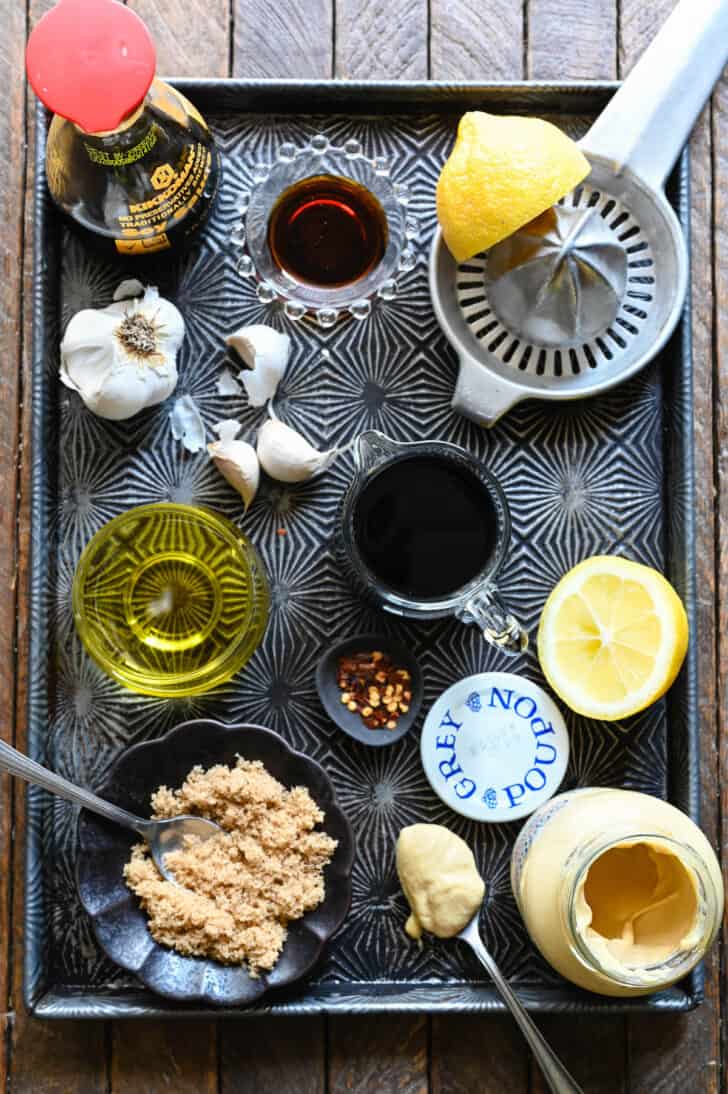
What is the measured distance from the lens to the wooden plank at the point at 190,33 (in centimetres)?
106

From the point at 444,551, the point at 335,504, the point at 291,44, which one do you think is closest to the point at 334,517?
the point at 335,504

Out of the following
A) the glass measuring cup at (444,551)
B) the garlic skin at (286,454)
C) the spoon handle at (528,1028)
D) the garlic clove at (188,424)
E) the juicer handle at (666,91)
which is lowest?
the spoon handle at (528,1028)

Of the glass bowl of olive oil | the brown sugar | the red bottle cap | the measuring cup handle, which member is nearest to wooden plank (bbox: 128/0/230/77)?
the red bottle cap

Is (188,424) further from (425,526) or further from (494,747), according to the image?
(494,747)

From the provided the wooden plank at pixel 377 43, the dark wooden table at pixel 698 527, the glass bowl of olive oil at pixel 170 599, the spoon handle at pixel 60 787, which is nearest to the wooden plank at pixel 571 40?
the dark wooden table at pixel 698 527

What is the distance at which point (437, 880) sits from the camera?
98 cm

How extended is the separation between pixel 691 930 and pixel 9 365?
2.55ft

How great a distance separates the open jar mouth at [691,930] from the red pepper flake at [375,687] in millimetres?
225

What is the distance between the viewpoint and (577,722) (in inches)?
40.6

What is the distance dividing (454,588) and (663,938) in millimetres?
331

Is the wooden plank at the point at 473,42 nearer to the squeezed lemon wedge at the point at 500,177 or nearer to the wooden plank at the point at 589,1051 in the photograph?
the squeezed lemon wedge at the point at 500,177

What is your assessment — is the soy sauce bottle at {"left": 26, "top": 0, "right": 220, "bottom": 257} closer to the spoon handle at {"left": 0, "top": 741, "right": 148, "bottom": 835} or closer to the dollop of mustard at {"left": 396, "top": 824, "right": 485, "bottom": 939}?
the spoon handle at {"left": 0, "top": 741, "right": 148, "bottom": 835}

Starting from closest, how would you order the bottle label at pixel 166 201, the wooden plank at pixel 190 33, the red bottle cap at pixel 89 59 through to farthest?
1. the red bottle cap at pixel 89 59
2. the bottle label at pixel 166 201
3. the wooden plank at pixel 190 33

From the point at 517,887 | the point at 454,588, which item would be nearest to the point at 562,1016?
the point at 517,887
